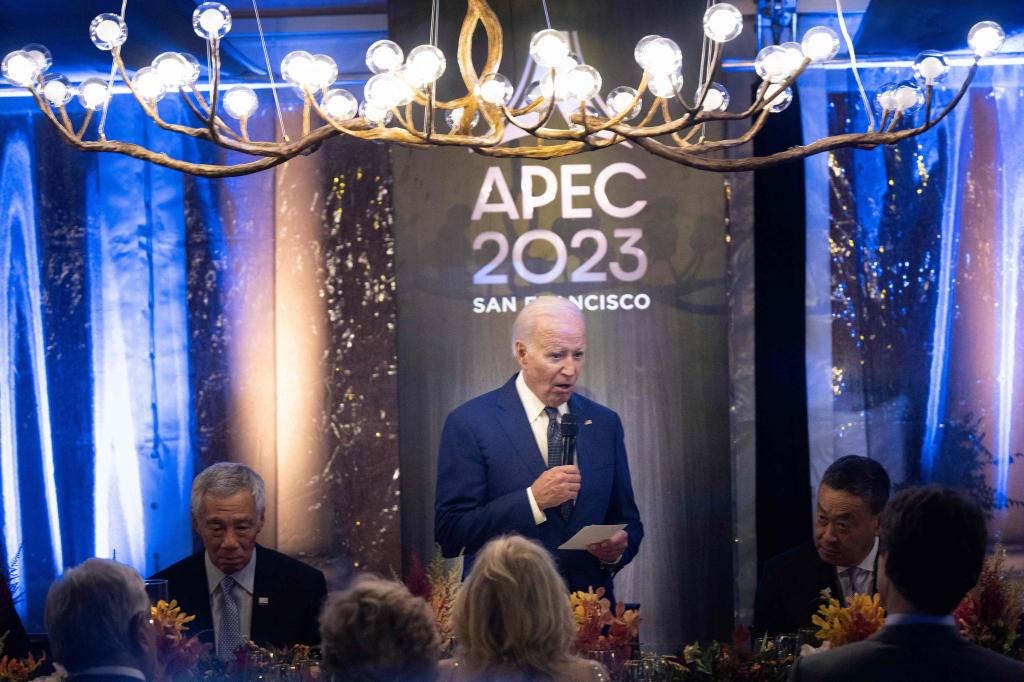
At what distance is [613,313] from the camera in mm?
5336

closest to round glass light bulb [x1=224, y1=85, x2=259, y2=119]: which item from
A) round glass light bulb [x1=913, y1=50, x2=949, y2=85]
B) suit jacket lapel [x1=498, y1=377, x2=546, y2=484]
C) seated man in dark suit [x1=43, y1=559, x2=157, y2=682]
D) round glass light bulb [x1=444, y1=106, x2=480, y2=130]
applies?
round glass light bulb [x1=444, y1=106, x2=480, y2=130]

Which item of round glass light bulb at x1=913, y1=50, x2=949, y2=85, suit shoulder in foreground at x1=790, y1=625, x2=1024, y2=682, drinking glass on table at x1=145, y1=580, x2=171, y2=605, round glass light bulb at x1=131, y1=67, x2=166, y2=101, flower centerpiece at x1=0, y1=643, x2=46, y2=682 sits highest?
round glass light bulb at x1=913, y1=50, x2=949, y2=85

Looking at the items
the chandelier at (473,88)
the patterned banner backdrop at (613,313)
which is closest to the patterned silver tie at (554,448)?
the patterned banner backdrop at (613,313)

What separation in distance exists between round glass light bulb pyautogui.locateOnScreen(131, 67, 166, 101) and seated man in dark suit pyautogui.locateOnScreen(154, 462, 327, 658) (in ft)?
4.84

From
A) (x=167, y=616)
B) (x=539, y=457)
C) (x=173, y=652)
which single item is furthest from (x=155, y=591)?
(x=539, y=457)

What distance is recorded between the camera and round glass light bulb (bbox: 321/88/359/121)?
3.76m

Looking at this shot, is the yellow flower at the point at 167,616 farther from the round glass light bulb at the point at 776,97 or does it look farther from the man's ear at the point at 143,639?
the round glass light bulb at the point at 776,97

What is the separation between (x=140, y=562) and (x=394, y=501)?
134cm

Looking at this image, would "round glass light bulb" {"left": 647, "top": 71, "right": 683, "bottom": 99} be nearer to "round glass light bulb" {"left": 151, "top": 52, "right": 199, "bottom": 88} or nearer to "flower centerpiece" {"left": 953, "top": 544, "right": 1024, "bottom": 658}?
"round glass light bulb" {"left": 151, "top": 52, "right": 199, "bottom": 88}

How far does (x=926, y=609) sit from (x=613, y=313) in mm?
3235

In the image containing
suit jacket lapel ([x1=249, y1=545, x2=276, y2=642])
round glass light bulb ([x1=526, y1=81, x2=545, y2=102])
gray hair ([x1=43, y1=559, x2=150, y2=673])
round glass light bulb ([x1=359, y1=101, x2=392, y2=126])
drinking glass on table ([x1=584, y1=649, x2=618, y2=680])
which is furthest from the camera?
suit jacket lapel ([x1=249, y1=545, x2=276, y2=642])

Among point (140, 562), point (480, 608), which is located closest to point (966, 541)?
point (480, 608)

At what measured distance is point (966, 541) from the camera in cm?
218

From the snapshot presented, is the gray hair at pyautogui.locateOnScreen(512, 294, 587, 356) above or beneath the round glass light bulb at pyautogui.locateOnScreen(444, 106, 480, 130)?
beneath
